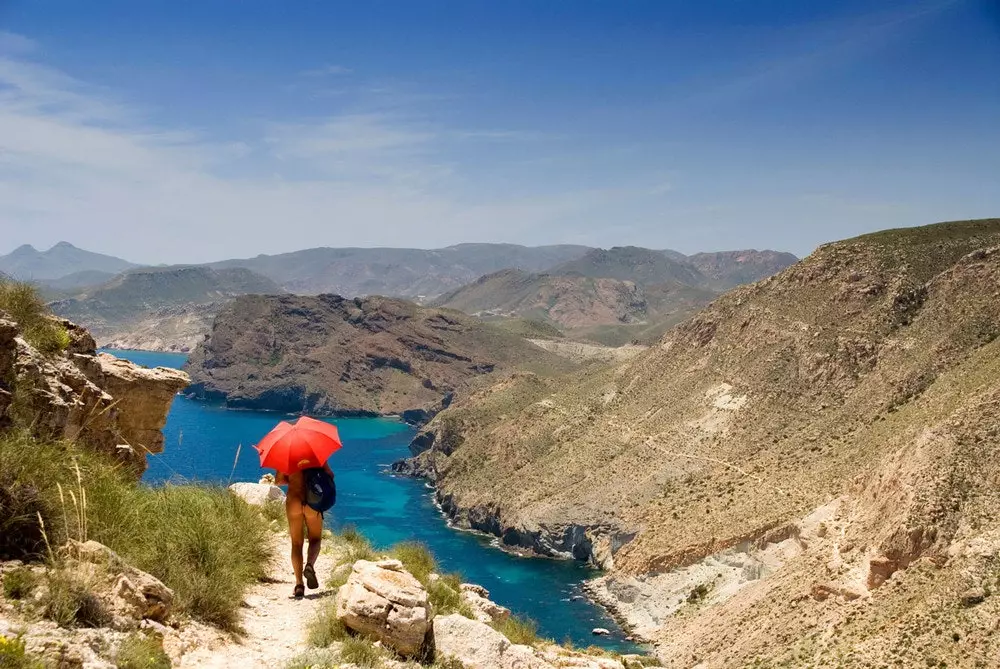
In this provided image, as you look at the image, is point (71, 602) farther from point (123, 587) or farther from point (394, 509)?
point (394, 509)

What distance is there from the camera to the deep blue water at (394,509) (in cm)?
5688

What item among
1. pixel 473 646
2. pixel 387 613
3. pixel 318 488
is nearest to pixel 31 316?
pixel 318 488

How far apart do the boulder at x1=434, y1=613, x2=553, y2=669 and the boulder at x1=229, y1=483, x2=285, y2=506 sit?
7.15 meters

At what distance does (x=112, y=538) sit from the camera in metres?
9.39

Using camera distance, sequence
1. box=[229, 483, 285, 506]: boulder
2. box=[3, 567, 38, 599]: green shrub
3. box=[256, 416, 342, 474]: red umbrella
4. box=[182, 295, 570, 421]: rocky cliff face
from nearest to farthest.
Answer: box=[3, 567, 38, 599]: green shrub, box=[256, 416, 342, 474]: red umbrella, box=[229, 483, 285, 506]: boulder, box=[182, 295, 570, 421]: rocky cliff face

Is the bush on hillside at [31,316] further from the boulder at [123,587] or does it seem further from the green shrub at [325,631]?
the green shrub at [325,631]

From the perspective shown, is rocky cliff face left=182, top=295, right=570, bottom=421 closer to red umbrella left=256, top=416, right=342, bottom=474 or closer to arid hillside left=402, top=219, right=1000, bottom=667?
arid hillside left=402, top=219, right=1000, bottom=667

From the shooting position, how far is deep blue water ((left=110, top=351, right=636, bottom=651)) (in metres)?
56.9

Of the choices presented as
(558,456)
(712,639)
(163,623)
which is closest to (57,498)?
(163,623)

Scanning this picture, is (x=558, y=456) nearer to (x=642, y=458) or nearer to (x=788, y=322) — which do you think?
(x=642, y=458)

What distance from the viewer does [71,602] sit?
289 inches

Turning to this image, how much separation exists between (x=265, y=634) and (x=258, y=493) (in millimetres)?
7599

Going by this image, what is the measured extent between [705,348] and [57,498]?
250 ft

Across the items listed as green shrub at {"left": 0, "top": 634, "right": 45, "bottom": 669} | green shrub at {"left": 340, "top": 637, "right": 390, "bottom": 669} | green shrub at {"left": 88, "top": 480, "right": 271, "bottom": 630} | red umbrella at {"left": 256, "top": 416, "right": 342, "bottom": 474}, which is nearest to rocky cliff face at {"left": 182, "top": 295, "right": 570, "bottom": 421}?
green shrub at {"left": 88, "top": 480, "right": 271, "bottom": 630}
